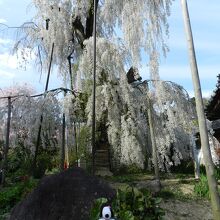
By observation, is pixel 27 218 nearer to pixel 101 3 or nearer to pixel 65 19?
pixel 65 19

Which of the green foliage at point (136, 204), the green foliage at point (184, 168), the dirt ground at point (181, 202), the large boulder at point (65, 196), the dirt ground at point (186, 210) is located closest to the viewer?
the green foliage at point (136, 204)

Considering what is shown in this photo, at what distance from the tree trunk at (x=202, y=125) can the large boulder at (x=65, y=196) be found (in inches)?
130

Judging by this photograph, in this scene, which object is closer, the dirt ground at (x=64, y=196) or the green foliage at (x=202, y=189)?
the dirt ground at (x=64, y=196)

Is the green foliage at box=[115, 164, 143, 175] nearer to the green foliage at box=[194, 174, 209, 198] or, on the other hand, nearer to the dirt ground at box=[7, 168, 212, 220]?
the green foliage at box=[194, 174, 209, 198]

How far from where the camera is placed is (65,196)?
287 inches

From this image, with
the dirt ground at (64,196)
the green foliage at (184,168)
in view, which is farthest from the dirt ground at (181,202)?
the green foliage at (184,168)

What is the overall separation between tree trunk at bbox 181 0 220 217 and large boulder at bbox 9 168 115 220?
10.8 feet

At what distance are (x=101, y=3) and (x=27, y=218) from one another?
43.2 feet

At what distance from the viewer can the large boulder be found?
7.09 meters

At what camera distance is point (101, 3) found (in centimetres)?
1870

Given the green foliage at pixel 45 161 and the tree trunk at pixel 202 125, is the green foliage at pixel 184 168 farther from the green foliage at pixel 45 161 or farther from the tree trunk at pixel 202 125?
the tree trunk at pixel 202 125

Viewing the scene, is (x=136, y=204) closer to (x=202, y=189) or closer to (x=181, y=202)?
(x=181, y=202)

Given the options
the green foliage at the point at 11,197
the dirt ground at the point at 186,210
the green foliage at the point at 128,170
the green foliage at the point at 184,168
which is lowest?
the dirt ground at the point at 186,210

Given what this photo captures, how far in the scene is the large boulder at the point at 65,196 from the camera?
23.3 feet
